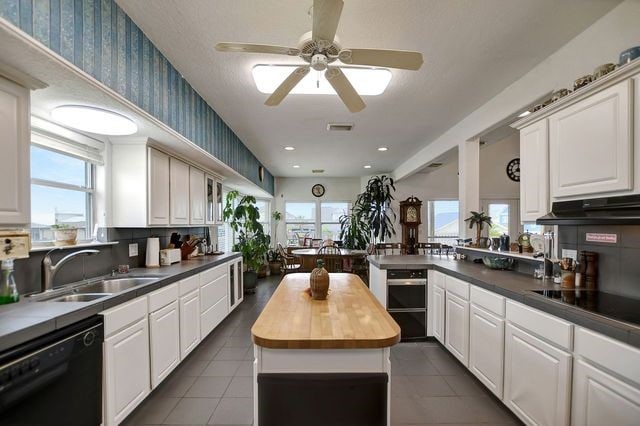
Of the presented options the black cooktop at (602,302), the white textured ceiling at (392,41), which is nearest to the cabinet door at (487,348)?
the black cooktop at (602,302)

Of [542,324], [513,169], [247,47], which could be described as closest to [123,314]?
[247,47]

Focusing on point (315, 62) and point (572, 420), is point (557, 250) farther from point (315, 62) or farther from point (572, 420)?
point (315, 62)

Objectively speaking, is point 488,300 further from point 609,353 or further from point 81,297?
point 81,297

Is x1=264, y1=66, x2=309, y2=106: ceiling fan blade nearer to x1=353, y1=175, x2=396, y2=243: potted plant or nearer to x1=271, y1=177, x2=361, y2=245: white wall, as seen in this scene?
x1=353, y1=175, x2=396, y2=243: potted plant

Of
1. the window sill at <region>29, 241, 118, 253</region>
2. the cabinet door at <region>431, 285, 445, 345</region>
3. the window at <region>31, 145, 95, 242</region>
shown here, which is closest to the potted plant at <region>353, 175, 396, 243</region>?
the cabinet door at <region>431, 285, 445, 345</region>

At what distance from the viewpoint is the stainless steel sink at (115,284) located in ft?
7.20

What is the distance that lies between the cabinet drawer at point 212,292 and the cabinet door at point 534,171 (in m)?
3.06

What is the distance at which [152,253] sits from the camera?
2.96 metres

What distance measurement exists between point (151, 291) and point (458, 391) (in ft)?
8.07

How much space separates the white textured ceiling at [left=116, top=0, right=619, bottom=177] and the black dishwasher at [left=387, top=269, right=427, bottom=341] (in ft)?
6.20

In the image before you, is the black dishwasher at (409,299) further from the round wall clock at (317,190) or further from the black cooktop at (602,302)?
the round wall clock at (317,190)

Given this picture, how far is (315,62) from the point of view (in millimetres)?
1647

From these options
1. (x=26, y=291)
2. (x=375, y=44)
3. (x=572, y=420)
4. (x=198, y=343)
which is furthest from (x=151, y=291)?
(x=572, y=420)

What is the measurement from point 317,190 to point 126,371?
6798 millimetres
